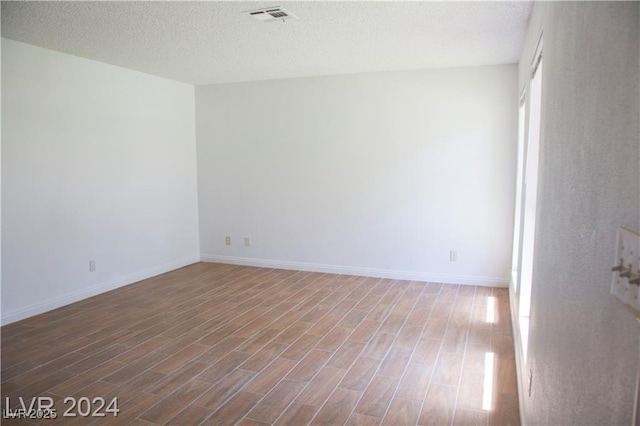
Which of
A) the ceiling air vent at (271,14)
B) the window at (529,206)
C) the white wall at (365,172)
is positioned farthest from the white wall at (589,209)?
the white wall at (365,172)

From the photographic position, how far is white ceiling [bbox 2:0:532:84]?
2.98 meters

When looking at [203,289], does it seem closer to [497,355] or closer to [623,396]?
[497,355]

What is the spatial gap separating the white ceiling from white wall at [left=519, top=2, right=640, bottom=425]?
5.50 feet

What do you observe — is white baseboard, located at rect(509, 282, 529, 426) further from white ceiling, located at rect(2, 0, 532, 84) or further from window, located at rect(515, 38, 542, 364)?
white ceiling, located at rect(2, 0, 532, 84)

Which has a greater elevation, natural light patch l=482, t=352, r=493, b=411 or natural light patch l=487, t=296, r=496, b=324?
natural light patch l=487, t=296, r=496, b=324

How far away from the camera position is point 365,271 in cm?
542

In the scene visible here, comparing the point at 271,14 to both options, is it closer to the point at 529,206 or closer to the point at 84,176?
the point at 529,206

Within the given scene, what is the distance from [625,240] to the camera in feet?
2.47

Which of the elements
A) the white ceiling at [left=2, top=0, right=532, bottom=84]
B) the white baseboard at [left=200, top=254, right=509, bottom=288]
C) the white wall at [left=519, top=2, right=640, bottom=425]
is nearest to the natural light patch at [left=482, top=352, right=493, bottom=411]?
the white wall at [left=519, top=2, right=640, bottom=425]

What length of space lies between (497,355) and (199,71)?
415 centimetres

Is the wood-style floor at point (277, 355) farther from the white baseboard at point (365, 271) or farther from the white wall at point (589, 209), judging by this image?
the white wall at point (589, 209)

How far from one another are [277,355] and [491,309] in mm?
2111

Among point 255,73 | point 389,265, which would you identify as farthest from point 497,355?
point 255,73

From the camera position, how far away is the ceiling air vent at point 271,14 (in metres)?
3.00
